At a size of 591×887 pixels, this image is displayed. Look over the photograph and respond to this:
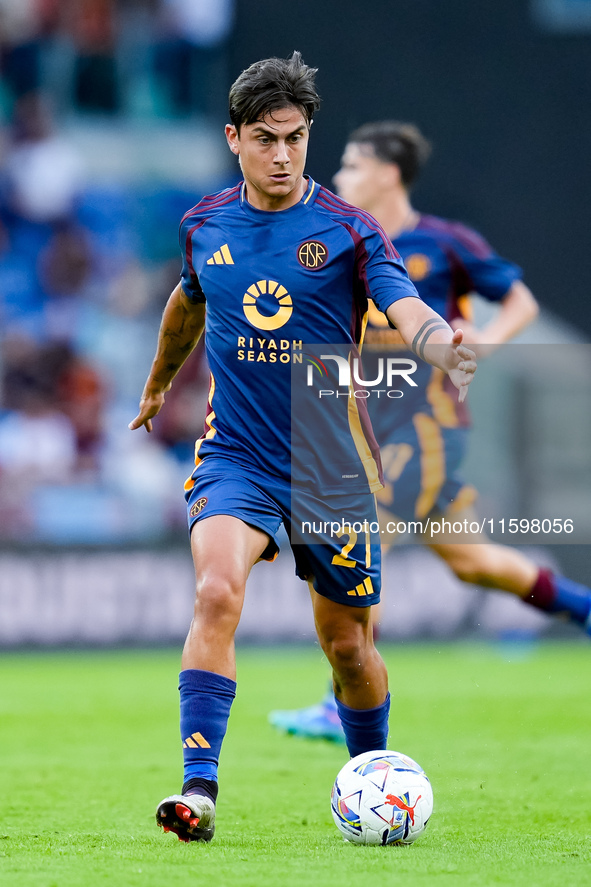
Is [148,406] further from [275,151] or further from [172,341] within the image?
[275,151]

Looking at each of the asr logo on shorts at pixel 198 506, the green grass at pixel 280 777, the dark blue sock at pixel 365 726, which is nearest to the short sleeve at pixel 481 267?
the green grass at pixel 280 777

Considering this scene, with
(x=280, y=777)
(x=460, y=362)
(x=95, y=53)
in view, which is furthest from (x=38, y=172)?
(x=460, y=362)

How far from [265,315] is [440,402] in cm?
296

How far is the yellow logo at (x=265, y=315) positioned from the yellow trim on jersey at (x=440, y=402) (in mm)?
2883

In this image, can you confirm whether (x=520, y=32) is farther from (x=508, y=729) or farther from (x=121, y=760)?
(x=121, y=760)

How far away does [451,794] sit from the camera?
16.6ft

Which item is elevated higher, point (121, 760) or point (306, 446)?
point (306, 446)

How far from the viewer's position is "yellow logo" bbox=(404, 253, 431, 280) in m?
6.82

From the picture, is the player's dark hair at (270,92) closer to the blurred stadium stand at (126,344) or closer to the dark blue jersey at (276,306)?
the dark blue jersey at (276,306)

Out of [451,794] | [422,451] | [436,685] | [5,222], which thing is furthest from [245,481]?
[5,222]

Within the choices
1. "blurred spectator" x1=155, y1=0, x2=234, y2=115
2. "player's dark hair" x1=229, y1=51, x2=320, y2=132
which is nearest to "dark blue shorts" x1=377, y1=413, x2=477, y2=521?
"player's dark hair" x1=229, y1=51, x2=320, y2=132

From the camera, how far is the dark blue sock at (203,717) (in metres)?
3.83

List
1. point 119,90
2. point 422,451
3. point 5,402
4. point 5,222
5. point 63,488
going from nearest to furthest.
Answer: point 422,451 → point 63,488 → point 5,402 → point 5,222 → point 119,90

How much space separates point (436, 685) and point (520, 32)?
822 centimetres
